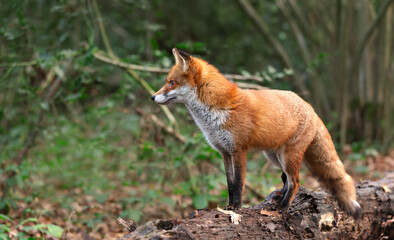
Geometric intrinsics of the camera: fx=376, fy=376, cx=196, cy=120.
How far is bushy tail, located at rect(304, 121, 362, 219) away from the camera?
393 centimetres

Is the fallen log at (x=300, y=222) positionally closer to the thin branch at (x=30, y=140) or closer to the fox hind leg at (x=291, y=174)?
the fox hind leg at (x=291, y=174)

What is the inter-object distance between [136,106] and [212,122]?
411 cm

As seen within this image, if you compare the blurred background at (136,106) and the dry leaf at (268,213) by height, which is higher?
the dry leaf at (268,213)

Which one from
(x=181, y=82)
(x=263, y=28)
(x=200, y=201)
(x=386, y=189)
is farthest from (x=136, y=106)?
(x=386, y=189)

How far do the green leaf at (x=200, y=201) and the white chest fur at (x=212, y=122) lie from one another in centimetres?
175

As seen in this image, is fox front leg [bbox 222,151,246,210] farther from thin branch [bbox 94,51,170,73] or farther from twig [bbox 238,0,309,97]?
twig [bbox 238,0,309,97]

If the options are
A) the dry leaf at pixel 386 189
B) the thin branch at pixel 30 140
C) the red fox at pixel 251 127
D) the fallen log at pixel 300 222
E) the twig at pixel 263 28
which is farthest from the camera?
the twig at pixel 263 28

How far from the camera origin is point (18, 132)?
6762 mm

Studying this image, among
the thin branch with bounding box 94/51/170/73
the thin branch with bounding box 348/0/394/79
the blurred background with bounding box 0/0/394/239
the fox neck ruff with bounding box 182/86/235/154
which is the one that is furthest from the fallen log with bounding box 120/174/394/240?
the thin branch with bounding box 348/0/394/79

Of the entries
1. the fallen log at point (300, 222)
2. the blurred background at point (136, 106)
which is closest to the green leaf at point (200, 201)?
the blurred background at point (136, 106)

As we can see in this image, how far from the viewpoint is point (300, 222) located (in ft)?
12.1

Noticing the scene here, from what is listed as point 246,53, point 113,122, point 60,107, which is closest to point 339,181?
point 113,122

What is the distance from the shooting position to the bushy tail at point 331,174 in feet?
12.9

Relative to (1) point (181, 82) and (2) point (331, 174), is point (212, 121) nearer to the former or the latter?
(1) point (181, 82)
